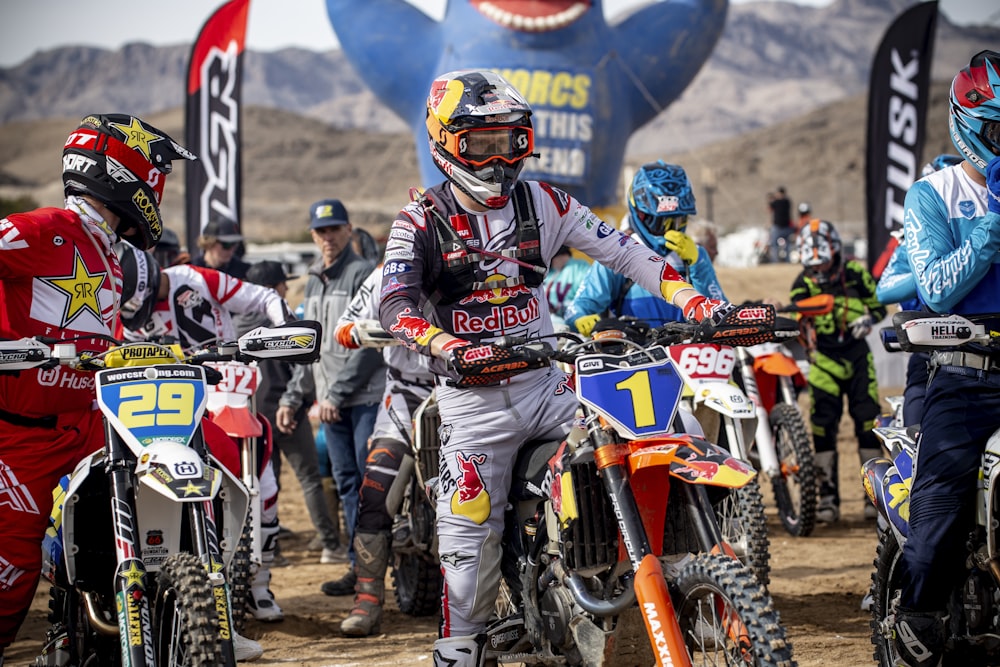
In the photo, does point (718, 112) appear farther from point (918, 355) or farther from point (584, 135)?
point (918, 355)

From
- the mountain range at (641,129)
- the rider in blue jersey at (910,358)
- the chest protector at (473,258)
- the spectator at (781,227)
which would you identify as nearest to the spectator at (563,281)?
the rider in blue jersey at (910,358)

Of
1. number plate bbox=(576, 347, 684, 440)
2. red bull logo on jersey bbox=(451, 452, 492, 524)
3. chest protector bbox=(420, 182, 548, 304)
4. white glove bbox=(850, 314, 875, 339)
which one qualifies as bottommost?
red bull logo on jersey bbox=(451, 452, 492, 524)

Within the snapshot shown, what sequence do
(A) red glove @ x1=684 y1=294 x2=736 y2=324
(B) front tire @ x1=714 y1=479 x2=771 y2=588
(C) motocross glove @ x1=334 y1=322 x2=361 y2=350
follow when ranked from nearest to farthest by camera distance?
(A) red glove @ x1=684 y1=294 x2=736 y2=324, (C) motocross glove @ x1=334 y1=322 x2=361 y2=350, (B) front tire @ x1=714 y1=479 x2=771 y2=588

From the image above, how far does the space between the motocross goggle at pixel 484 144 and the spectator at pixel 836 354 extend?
18.6ft

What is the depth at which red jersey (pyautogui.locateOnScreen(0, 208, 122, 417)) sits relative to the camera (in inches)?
178

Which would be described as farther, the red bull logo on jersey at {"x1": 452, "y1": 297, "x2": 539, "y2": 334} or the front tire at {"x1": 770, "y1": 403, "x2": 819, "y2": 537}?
the front tire at {"x1": 770, "y1": 403, "x2": 819, "y2": 537}

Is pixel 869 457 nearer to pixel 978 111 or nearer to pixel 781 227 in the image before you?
pixel 978 111

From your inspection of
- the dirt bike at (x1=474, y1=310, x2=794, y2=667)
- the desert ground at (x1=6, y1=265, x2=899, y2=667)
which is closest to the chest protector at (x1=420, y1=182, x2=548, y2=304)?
the dirt bike at (x1=474, y1=310, x2=794, y2=667)

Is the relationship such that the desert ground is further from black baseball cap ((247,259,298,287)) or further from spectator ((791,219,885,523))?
black baseball cap ((247,259,298,287))

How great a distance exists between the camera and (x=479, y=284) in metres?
4.72

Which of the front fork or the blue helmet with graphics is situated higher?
the blue helmet with graphics

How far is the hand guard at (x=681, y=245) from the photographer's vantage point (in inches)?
272

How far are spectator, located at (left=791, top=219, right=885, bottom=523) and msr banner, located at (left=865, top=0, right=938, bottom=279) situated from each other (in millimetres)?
4000

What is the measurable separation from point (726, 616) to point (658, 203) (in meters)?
3.61
